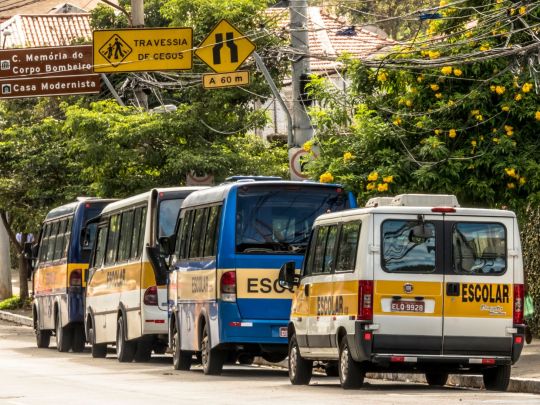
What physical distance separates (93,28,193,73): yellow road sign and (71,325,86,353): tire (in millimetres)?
5241

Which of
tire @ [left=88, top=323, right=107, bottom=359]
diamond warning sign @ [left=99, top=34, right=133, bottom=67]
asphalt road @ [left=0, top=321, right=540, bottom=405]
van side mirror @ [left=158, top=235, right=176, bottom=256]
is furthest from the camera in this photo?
diamond warning sign @ [left=99, top=34, right=133, bottom=67]

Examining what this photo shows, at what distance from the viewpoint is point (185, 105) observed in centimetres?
3512

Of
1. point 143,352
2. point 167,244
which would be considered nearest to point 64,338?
point 143,352

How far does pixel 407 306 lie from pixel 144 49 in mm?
14011

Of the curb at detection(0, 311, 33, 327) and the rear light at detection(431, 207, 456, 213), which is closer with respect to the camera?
the rear light at detection(431, 207, 456, 213)

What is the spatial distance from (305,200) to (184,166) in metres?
12.7

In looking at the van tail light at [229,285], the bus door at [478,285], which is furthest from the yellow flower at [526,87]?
the van tail light at [229,285]

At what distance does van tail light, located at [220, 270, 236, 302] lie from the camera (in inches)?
816

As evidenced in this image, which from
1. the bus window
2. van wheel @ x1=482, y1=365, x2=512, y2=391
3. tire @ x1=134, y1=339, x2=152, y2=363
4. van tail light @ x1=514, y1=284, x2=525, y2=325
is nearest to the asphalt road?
van wheel @ x1=482, y1=365, x2=512, y2=391

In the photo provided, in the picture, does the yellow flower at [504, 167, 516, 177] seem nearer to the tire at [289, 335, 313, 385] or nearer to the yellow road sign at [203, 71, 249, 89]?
the tire at [289, 335, 313, 385]

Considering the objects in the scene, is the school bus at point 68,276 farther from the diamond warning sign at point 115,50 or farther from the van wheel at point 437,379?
the van wheel at point 437,379

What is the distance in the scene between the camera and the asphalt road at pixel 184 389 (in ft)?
52.9

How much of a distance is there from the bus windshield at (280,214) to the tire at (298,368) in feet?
5.68

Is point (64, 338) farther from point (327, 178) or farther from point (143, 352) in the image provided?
point (327, 178)
